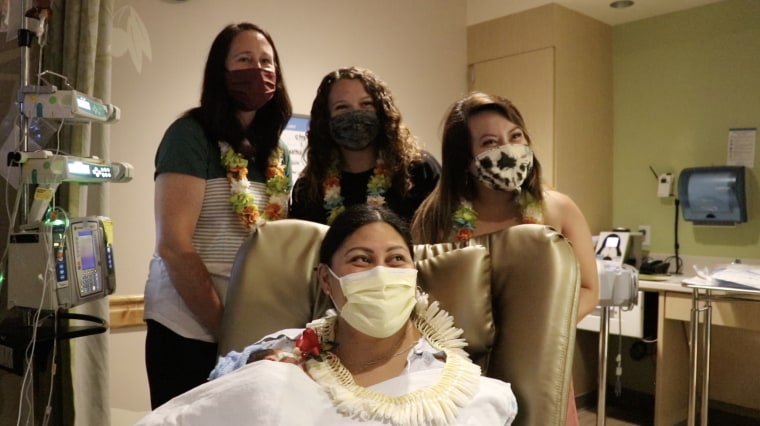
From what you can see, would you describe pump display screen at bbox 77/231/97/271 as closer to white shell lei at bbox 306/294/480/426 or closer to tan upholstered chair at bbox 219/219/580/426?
tan upholstered chair at bbox 219/219/580/426

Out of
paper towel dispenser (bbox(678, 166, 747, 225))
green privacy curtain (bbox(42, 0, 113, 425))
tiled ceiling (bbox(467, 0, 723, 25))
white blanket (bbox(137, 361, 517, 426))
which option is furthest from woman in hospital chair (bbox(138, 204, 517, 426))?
tiled ceiling (bbox(467, 0, 723, 25))

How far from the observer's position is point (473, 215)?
5.68ft

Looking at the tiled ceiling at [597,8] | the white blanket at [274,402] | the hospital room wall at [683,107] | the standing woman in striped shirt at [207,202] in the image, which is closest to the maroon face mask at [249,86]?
the standing woman in striped shirt at [207,202]

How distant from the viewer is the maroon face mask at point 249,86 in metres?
1.76

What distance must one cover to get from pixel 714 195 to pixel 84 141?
3.21 m

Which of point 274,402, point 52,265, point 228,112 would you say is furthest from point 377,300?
point 52,265

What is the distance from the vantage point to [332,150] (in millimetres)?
1915

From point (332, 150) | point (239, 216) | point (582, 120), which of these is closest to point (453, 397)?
point (239, 216)

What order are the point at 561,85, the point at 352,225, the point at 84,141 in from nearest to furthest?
the point at 352,225, the point at 84,141, the point at 561,85

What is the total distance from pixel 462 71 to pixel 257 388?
335cm

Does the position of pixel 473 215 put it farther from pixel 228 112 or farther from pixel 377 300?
pixel 228 112

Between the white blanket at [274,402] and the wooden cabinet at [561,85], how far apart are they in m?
2.64

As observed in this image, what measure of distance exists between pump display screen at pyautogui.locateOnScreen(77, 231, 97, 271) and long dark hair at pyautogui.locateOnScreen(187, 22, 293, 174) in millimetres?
514

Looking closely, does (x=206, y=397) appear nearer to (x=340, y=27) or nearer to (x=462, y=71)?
(x=340, y=27)
